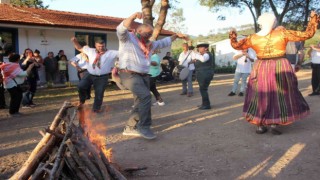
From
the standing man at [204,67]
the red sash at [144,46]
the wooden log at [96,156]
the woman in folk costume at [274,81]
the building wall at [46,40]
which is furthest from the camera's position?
the building wall at [46,40]

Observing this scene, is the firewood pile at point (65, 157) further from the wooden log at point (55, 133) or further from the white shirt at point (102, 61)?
the white shirt at point (102, 61)

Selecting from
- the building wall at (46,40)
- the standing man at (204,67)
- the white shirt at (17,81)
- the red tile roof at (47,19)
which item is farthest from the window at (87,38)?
the standing man at (204,67)

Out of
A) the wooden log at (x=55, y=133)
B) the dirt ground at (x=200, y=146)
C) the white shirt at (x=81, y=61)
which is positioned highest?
the white shirt at (x=81, y=61)

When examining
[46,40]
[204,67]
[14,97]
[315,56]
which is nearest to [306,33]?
[204,67]

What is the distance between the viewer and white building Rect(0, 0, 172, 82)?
52.8 ft

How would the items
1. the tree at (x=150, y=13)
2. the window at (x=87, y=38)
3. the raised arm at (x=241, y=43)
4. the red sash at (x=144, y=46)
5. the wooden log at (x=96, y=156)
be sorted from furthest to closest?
1. the window at (x=87, y=38)
2. the tree at (x=150, y=13)
3. the raised arm at (x=241, y=43)
4. the red sash at (x=144, y=46)
5. the wooden log at (x=96, y=156)

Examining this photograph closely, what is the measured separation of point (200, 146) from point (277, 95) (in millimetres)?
1688

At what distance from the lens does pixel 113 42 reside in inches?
827

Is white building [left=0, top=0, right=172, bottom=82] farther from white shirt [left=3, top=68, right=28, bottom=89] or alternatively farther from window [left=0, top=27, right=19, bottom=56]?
white shirt [left=3, top=68, right=28, bottom=89]

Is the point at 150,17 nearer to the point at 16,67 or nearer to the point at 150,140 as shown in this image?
the point at 16,67

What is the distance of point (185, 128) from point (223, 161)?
2.11 m

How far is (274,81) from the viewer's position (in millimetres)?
6148

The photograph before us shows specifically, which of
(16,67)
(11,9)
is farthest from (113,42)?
(16,67)

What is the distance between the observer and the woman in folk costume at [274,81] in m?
6.11
